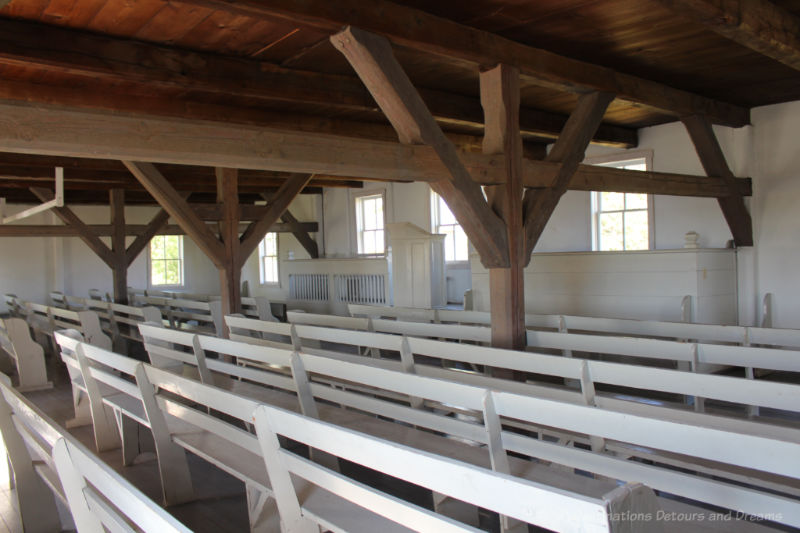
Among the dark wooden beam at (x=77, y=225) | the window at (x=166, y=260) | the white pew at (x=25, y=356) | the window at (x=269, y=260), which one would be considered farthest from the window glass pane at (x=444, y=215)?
the window at (x=166, y=260)

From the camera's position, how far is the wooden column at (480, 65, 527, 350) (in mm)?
4203

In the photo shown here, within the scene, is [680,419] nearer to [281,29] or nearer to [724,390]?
[724,390]

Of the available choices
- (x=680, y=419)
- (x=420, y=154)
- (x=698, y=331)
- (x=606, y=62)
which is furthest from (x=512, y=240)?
(x=680, y=419)

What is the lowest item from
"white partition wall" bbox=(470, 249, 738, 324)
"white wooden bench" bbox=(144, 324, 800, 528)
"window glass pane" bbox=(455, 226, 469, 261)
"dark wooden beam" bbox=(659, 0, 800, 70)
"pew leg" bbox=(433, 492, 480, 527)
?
"pew leg" bbox=(433, 492, 480, 527)

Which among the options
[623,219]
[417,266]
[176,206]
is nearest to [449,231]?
[417,266]

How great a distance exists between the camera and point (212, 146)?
2936 mm

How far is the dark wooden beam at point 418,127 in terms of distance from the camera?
136 inches

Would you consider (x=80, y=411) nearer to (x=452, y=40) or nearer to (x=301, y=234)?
(x=452, y=40)

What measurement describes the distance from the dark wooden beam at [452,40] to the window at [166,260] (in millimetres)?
12909

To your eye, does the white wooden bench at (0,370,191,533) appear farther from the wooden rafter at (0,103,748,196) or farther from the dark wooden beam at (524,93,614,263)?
the dark wooden beam at (524,93,614,263)

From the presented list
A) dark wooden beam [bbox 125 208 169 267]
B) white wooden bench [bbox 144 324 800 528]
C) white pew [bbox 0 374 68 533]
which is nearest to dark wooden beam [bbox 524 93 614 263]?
white wooden bench [bbox 144 324 800 528]

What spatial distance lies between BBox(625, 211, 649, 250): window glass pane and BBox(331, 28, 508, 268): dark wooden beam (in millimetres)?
4391

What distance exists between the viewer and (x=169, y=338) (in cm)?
402

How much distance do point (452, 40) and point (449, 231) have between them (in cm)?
671
